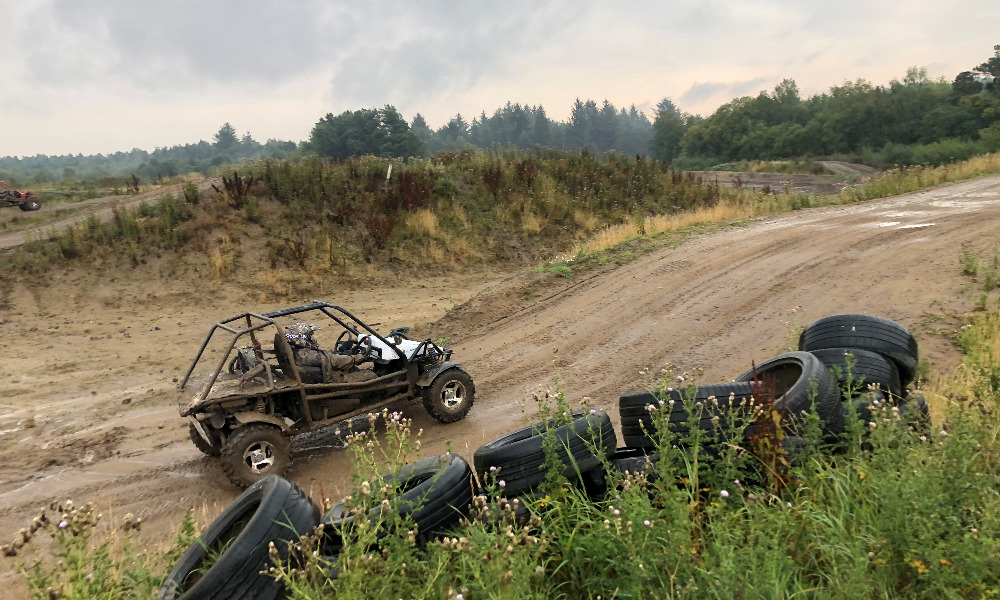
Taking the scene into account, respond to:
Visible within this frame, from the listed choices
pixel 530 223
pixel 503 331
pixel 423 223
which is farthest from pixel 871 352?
pixel 530 223

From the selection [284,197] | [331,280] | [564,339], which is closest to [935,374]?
[564,339]

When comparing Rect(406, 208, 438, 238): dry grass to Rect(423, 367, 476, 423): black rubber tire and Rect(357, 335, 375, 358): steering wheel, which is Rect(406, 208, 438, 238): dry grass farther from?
Rect(423, 367, 476, 423): black rubber tire

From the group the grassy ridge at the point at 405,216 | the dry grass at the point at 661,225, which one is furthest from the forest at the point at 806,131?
the dry grass at the point at 661,225

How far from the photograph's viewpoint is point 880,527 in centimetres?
302

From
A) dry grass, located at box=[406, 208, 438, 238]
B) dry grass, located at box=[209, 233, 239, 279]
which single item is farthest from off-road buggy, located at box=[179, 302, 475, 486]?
dry grass, located at box=[406, 208, 438, 238]

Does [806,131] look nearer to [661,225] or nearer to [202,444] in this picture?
[661,225]

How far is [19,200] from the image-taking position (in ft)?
66.4

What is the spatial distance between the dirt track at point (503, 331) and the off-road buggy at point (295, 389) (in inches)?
15.8

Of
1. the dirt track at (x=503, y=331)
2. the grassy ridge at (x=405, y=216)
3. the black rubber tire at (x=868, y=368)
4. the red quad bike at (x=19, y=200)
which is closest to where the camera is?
the black rubber tire at (x=868, y=368)

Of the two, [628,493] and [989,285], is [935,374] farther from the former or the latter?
[628,493]

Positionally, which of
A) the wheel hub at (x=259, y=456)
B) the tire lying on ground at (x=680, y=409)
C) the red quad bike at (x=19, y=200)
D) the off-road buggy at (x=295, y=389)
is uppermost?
the red quad bike at (x=19, y=200)

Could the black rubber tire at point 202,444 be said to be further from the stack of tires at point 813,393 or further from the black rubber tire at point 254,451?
the stack of tires at point 813,393

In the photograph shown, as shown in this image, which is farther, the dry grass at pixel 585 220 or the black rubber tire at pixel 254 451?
the dry grass at pixel 585 220

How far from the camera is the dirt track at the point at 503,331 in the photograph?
641cm
